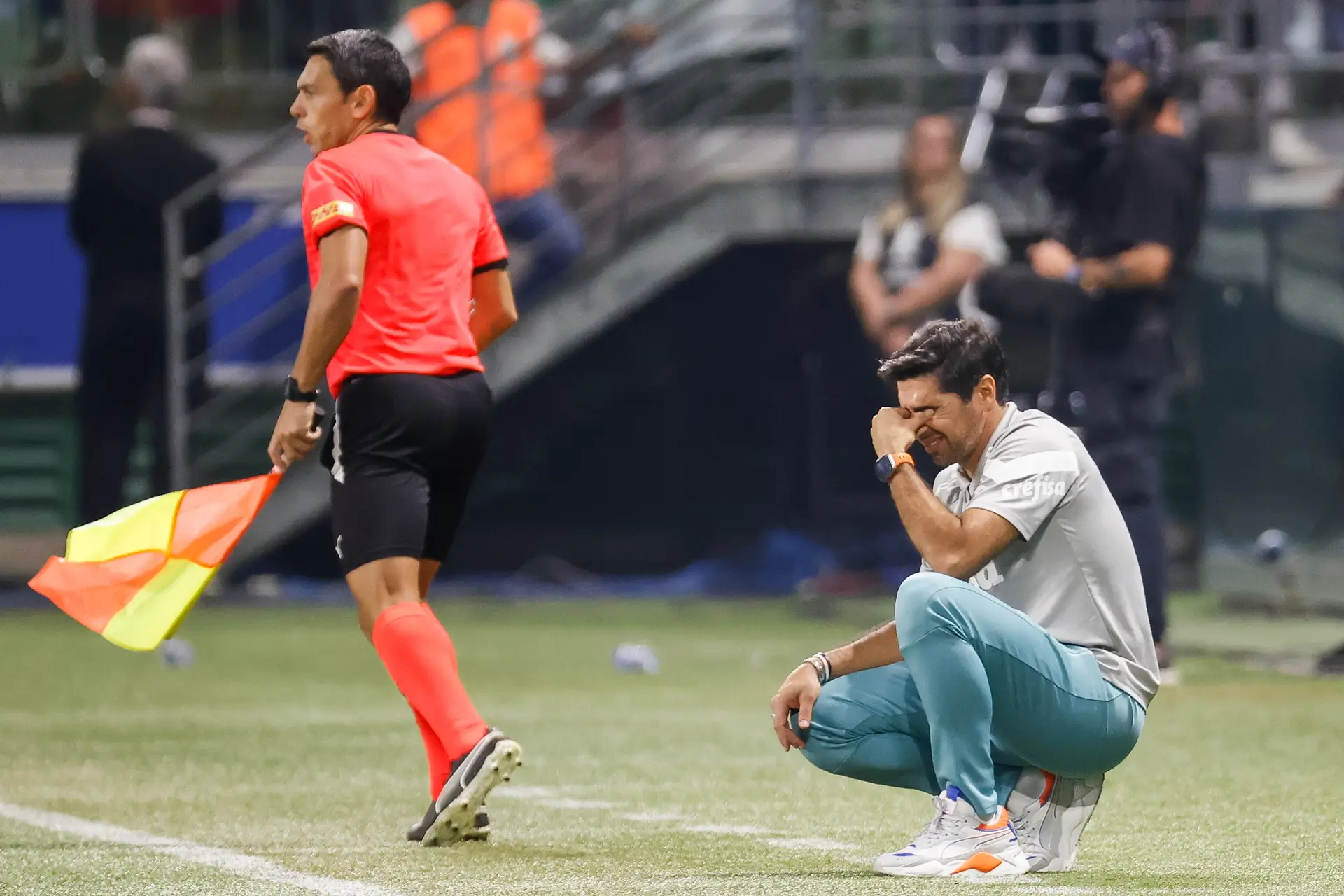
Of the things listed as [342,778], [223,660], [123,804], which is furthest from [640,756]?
[223,660]

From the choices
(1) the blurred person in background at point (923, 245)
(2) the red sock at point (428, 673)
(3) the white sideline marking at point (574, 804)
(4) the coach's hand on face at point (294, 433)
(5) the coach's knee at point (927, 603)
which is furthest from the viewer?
(1) the blurred person in background at point (923, 245)

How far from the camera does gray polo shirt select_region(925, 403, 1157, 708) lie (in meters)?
5.52

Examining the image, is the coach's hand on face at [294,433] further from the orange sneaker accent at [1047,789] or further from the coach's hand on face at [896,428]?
the orange sneaker accent at [1047,789]

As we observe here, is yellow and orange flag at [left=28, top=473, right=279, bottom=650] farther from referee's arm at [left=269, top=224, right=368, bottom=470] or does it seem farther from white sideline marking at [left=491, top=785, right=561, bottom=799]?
white sideline marking at [left=491, top=785, right=561, bottom=799]

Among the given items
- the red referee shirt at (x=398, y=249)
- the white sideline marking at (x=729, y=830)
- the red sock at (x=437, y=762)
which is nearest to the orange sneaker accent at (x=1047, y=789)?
the white sideline marking at (x=729, y=830)

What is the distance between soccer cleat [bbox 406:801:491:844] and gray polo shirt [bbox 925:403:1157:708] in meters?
1.32

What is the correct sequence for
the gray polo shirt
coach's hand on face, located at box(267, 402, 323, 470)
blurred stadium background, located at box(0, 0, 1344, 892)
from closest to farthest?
the gray polo shirt
coach's hand on face, located at box(267, 402, 323, 470)
blurred stadium background, located at box(0, 0, 1344, 892)

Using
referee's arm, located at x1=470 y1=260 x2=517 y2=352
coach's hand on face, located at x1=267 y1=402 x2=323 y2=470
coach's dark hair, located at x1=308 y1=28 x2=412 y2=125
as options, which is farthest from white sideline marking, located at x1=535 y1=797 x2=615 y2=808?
coach's dark hair, located at x1=308 y1=28 x2=412 y2=125

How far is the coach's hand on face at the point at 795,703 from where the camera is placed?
5.61 meters

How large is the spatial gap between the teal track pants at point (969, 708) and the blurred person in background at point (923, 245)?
6998mm

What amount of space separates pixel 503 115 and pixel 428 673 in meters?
8.36

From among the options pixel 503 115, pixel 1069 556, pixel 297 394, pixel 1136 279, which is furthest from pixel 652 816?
pixel 503 115

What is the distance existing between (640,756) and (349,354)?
2252 millimetres

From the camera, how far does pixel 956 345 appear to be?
552cm
